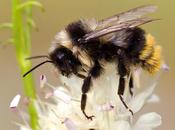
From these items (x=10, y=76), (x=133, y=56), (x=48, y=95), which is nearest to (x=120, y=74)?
(x=133, y=56)

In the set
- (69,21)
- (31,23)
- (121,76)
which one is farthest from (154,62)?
(69,21)

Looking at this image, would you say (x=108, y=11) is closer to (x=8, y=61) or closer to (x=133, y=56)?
(x=8, y=61)

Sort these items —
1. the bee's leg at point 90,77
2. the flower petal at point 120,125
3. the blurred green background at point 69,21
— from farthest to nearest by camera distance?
1. the blurred green background at point 69,21
2. the bee's leg at point 90,77
3. the flower petal at point 120,125

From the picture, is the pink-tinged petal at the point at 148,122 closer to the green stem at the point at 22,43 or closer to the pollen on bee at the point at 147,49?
the pollen on bee at the point at 147,49

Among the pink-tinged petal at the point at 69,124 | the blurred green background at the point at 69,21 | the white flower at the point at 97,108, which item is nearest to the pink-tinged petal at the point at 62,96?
the white flower at the point at 97,108

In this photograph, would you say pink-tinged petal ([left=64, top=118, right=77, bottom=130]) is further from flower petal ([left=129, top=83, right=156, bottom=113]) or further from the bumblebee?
flower petal ([left=129, top=83, right=156, bottom=113])

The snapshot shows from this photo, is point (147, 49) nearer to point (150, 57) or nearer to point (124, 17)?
point (150, 57)
